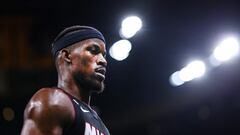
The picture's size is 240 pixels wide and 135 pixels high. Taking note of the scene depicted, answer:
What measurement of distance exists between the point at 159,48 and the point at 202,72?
159 cm

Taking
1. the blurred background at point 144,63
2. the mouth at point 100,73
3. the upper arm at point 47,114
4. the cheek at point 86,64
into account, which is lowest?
the upper arm at point 47,114

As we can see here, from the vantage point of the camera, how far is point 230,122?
46.0 feet

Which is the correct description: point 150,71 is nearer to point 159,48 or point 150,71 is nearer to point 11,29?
point 159,48

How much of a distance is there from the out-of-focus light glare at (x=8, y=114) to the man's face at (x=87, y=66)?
899 cm

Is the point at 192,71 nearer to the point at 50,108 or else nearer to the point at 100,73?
the point at 100,73

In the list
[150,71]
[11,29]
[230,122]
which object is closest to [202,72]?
[150,71]

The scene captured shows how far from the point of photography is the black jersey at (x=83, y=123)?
9.27 ft

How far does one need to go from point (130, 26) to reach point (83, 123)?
23.7 feet

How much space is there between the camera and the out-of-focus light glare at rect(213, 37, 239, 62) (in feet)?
34.6

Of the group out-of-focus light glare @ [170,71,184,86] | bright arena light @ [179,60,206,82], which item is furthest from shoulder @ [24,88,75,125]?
A: out-of-focus light glare @ [170,71,184,86]

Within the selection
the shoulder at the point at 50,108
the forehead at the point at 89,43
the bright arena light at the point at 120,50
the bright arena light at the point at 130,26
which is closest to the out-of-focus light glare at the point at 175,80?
the bright arena light at the point at 120,50

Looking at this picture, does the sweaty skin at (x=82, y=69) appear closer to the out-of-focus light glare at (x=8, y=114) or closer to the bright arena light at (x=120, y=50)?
the bright arena light at (x=120, y=50)

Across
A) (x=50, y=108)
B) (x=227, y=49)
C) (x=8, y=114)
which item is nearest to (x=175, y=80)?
(x=227, y=49)

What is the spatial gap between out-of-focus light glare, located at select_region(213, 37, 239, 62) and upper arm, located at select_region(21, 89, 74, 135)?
7996 millimetres
